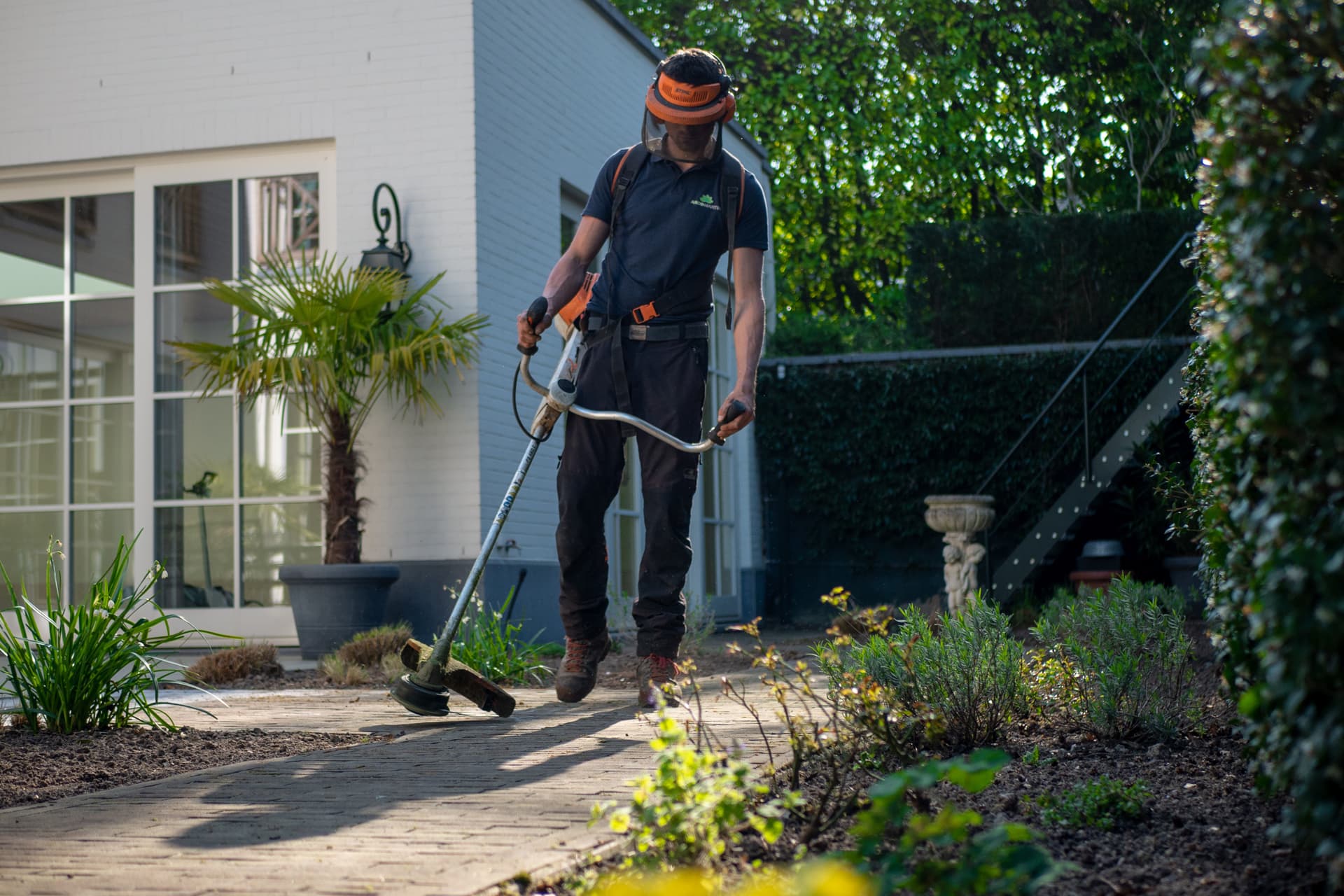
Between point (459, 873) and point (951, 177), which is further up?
point (951, 177)

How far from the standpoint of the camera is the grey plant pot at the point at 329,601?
6977 millimetres

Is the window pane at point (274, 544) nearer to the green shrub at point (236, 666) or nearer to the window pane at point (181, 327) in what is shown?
the window pane at point (181, 327)

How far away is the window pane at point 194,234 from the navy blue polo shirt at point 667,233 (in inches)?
174

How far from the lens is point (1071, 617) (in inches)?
184

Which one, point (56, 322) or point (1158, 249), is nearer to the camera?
point (56, 322)

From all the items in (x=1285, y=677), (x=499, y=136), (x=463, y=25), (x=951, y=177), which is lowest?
(x=1285, y=677)

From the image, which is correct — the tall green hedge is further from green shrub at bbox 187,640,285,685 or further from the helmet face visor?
green shrub at bbox 187,640,285,685

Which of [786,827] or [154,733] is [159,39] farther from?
[786,827]

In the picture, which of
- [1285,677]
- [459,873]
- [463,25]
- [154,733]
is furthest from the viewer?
[463,25]

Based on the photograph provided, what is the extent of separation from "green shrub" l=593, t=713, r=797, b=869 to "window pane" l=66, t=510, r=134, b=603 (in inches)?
267

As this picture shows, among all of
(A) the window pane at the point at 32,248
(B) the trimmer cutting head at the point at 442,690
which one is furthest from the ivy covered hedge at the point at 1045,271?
(B) the trimmer cutting head at the point at 442,690

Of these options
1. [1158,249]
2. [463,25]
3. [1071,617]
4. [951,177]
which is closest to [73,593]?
[463,25]

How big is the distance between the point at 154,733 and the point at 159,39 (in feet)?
18.7

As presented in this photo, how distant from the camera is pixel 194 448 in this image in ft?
26.3
